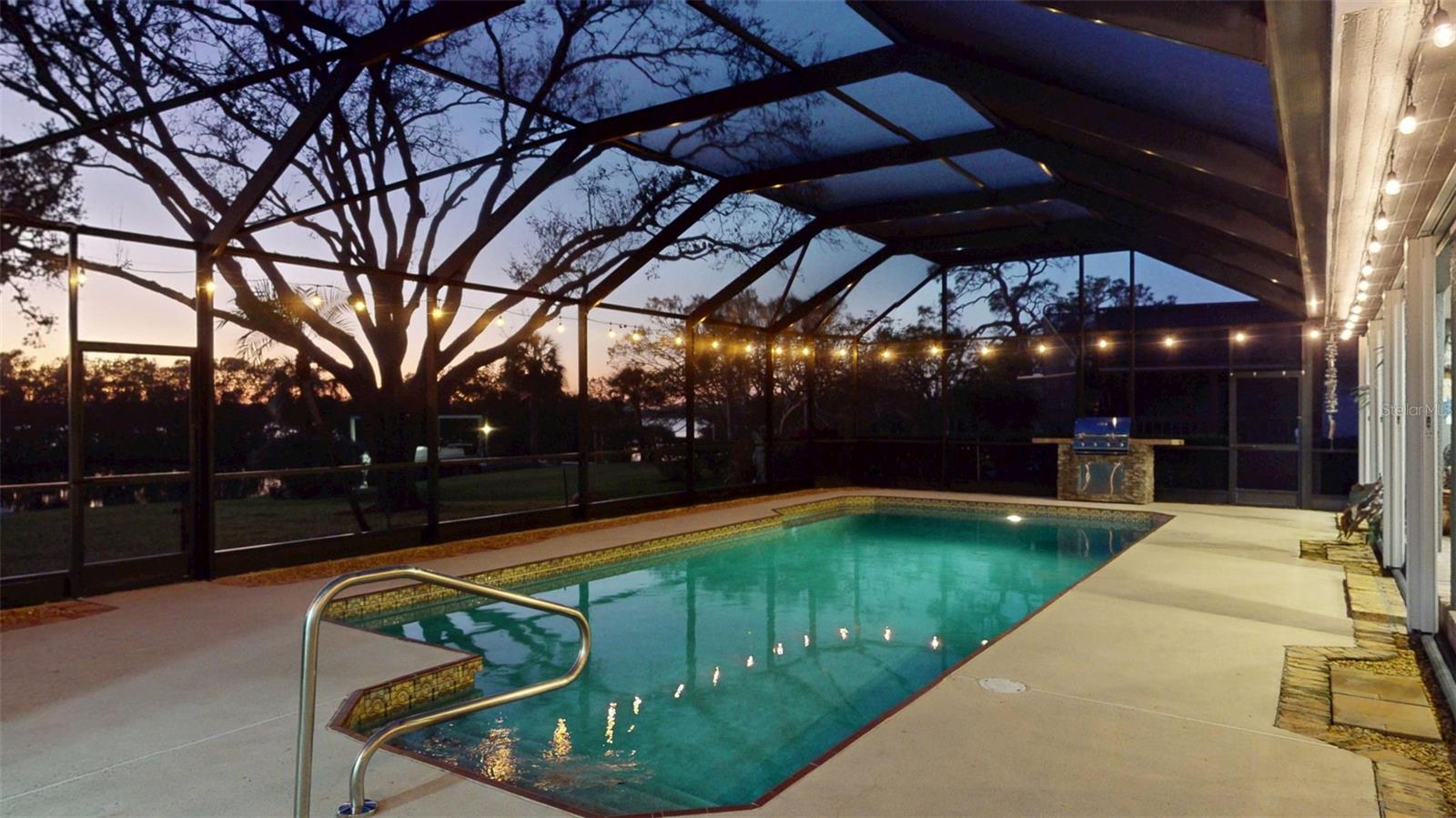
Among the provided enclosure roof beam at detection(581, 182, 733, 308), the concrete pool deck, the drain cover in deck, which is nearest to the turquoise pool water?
the concrete pool deck

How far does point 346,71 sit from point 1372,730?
7180mm

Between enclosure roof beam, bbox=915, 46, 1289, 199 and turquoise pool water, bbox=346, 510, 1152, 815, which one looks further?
enclosure roof beam, bbox=915, 46, 1289, 199

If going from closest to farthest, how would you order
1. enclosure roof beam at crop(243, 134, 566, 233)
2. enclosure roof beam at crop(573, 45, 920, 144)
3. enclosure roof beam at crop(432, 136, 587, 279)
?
enclosure roof beam at crop(573, 45, 920, 144), enclosure roof beam at crop(243, 134, 566, 233), enclosure roof beam at crop(432, 136, 587, 279)

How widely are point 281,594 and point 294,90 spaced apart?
4.58 meters

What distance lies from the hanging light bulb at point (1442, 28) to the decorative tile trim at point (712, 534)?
4.79m

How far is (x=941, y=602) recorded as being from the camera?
23.0ft

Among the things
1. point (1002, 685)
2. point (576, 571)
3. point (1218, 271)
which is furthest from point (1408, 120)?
point (1218, 271)

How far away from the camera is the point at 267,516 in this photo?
16.7 meters

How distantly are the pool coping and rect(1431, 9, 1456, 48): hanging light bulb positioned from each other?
9.49 feet

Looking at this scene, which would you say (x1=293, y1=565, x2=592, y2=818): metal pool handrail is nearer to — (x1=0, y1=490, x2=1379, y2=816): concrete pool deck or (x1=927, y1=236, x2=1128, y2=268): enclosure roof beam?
(x1=0, y1=490, x2=1379, y2=816): concrete pool deck

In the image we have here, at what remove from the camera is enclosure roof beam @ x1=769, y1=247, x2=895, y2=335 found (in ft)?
42.6

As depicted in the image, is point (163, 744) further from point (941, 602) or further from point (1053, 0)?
point (941, 602)

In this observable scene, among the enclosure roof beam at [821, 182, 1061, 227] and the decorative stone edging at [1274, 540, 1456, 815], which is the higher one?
the enclosure roof beam at [821, 182, 1061, 227]

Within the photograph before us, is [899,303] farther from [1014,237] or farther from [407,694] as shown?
[407,694]
